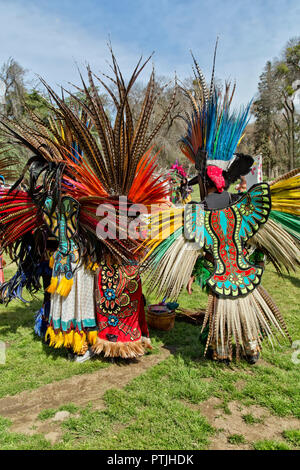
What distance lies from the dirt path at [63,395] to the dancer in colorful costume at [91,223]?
18 centimetres

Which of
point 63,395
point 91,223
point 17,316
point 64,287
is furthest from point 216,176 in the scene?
point 17,316

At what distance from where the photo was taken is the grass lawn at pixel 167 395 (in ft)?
7.01

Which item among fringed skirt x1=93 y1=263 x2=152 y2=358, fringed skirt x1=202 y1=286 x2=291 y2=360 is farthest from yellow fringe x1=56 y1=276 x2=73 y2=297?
fringed skirt x1=202 y1=286 x2=291 y2=360

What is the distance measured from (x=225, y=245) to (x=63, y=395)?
184 cm

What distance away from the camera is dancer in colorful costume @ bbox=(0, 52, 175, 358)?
2.79 m

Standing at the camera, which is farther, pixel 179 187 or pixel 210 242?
pixel 179 187

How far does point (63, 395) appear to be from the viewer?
270cm

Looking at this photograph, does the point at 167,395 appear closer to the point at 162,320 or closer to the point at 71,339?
the point at 71,339

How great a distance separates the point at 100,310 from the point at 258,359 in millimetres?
1573

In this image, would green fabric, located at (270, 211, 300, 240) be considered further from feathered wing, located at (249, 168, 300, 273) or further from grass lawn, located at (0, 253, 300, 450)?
grass lawn, located at (0, 253, 300, 450)

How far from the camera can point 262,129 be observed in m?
30.2

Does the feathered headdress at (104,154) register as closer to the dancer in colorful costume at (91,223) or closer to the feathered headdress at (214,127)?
the dancer in colorful costume at (91,223)

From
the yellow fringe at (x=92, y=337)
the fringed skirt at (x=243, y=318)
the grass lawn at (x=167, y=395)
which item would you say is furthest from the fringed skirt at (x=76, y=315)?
the fringed skirt at (x=243, y=318)
